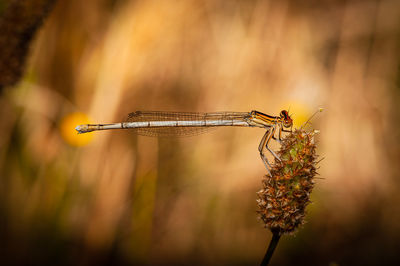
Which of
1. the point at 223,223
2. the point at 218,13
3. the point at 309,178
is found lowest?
the point at 223,223

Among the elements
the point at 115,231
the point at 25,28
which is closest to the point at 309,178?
the point at 25,28

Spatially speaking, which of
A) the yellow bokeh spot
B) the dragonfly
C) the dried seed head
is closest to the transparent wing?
the dragonfly

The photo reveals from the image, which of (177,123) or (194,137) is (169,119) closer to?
(177,123)

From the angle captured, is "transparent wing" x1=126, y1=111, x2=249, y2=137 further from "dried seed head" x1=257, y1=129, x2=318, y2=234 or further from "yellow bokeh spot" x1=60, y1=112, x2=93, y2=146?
"dried seed head" x1=257, y1=129, x2=318, y2=234

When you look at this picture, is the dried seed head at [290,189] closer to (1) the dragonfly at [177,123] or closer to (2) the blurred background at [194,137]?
(1) the dragonfly at [177,123]

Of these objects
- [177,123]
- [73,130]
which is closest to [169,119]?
[177,123]

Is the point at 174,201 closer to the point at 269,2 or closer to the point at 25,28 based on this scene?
the point at 269,2

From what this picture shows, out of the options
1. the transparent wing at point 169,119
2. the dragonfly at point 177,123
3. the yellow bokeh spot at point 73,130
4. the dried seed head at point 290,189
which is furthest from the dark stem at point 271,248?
the yellow bokeh spot at point 73,130
